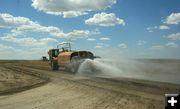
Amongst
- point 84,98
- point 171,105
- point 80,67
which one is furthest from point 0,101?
point 80,67

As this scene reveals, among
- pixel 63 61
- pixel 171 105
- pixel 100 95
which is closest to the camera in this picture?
pixel 171 105

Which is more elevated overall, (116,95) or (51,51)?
(51,51)

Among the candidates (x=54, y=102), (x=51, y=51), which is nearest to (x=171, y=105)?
(x=54, y=102)

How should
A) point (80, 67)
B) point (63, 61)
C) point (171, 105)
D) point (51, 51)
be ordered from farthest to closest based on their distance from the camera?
point (51, 51) < point (63, 61) < point (80, 67) < point (171, 105)

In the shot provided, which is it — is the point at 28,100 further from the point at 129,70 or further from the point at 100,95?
the point at 129,70

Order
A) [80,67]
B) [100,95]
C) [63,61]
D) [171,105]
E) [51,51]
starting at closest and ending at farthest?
[171,105] → [100,95] → [80,67] → [63,61] → [51,51]

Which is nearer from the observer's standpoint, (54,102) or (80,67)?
(54,102)

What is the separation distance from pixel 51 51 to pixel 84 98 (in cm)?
2431

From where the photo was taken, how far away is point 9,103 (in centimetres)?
1218

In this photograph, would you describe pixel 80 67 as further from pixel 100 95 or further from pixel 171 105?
pixel 171 105

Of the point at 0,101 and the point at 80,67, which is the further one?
the point at 80,67

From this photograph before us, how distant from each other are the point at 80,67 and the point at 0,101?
16.4m

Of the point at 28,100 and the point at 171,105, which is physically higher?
the point at 171,105

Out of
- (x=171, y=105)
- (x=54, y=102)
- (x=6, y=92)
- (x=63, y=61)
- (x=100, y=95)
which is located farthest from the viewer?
(x=63, y=61)
